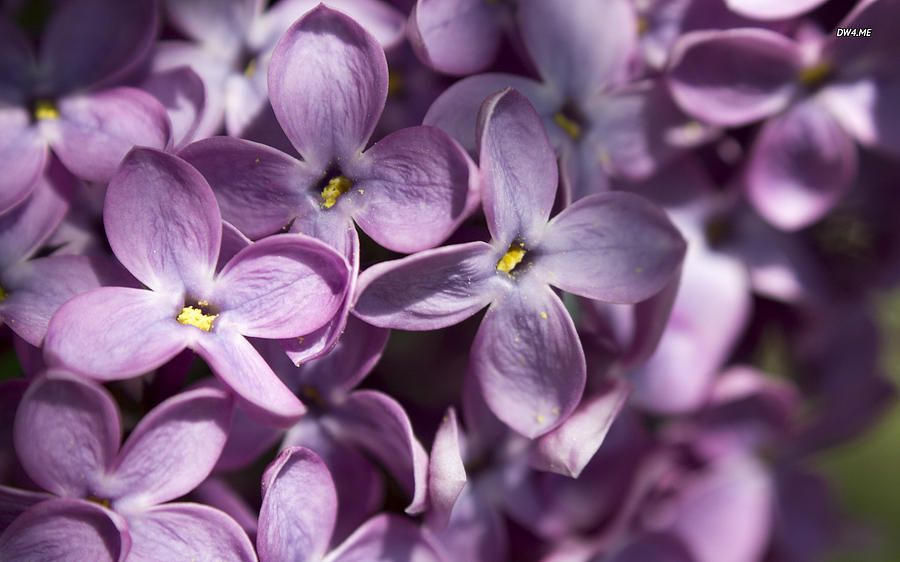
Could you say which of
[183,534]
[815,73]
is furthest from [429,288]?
[815,73]

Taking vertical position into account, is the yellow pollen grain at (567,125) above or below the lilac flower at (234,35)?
below

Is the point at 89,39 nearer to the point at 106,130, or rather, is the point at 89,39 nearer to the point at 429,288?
the point at 106,130

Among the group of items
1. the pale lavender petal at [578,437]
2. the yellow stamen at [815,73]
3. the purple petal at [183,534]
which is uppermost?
the yellow stamen at [815,73]

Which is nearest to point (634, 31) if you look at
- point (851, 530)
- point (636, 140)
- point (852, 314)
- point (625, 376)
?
point (636, 140)

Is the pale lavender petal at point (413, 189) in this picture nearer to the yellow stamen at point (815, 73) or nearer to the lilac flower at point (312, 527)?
the lilac flower at point (312, 527)

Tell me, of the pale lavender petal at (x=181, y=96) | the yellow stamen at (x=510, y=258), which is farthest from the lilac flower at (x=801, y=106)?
the pale lavender petal at (x=181, y=96)

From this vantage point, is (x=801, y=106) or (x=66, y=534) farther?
(x=801, y=106)
